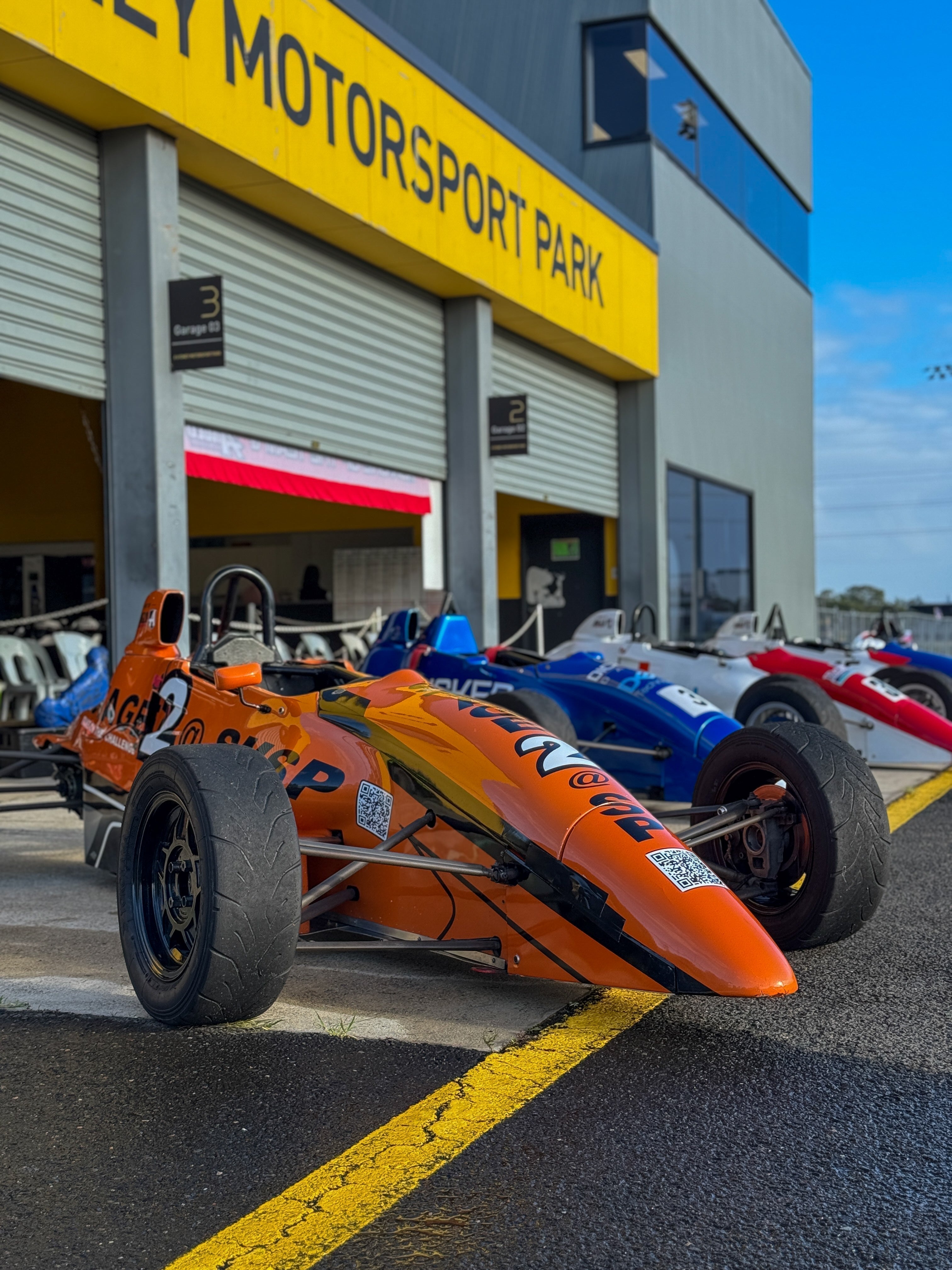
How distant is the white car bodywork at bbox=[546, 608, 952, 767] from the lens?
888 centimetres

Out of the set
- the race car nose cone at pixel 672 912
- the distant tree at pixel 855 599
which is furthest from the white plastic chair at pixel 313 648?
the distant tree at pixel 855 599

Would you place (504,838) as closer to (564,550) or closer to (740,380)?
(564,550)

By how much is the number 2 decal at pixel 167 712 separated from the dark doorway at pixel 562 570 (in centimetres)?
1334

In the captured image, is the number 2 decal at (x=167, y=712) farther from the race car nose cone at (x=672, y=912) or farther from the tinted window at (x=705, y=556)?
the tinted window at (x=705, y=556)

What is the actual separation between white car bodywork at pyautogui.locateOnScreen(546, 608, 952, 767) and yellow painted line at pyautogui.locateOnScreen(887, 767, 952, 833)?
0.15m

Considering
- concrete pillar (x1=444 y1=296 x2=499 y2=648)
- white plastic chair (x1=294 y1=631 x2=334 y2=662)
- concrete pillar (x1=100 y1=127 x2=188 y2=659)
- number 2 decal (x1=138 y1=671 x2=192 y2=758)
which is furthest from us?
white plastic chair (x1=294 y1=631 x2=334 y2=662)

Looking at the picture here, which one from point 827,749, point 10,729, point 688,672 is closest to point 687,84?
point 688,672

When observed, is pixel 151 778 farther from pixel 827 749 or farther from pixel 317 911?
pixel 827 749

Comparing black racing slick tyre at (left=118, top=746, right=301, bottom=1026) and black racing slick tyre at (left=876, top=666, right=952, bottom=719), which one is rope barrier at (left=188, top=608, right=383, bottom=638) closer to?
black racing slick tyre at (left=876, top=666, right=952, bottom=719)

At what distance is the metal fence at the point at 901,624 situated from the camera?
29.2 metres

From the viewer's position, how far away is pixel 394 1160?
2541 mm

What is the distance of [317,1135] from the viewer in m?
2.67

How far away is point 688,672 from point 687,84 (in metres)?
12.2

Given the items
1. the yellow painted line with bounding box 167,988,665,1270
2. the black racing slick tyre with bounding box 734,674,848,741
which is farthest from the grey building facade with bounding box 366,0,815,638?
the yellow painted line with bounding box 167,988,665,1270
